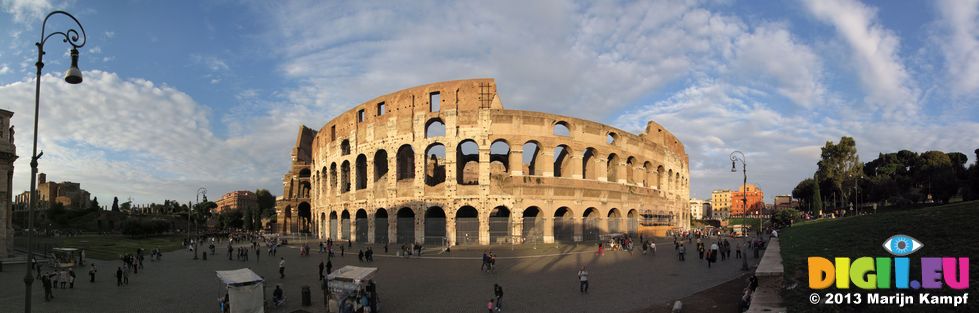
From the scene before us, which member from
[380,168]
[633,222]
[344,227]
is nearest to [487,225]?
[380,168]

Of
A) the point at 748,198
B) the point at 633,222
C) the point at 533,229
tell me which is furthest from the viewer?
the point at 748,198

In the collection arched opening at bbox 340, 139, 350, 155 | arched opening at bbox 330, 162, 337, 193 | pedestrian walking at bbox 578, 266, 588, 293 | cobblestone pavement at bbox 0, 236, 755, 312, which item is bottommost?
cobblestone pavement at bbox 0, 236, 755, 312

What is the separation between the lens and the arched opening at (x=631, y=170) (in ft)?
158

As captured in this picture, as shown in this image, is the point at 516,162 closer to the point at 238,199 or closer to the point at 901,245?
the point at 901,245

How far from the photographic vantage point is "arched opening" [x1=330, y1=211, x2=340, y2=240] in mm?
48612

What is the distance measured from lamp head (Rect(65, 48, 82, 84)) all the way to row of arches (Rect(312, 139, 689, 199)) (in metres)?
29.6

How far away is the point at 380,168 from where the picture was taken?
46.0m

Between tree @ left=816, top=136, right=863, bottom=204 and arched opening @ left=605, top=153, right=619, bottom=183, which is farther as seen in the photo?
tree @ left=816, top=136, right=863, bottom=204

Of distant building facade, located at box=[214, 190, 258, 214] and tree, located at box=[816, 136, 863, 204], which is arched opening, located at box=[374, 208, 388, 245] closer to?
tree, located at box=[816, 136, 863, 204]

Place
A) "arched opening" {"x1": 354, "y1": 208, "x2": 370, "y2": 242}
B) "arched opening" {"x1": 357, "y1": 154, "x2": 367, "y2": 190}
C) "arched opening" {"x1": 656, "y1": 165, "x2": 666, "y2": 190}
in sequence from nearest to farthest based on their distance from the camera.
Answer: "arched opening" {"x1": 354, "y1": 208, "x2": 370, "y2": 242} → "arched opening" {"x1": 357, "y1": 154, "x2": 367, "y2": 190} → "arched opening" {"x1": 656, "y1": 165, "x2": 666, "y2": 190}

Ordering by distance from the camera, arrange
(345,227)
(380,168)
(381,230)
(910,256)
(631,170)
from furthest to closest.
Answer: (631,170), (345,227), (380,168), (381,230), (910,256)

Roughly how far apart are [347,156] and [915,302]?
43.2m

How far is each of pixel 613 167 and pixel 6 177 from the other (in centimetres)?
4293

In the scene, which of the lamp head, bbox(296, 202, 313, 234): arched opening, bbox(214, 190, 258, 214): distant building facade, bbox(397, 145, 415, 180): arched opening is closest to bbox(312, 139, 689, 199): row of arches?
bbox(397, 145, 415, 180): arched opening
